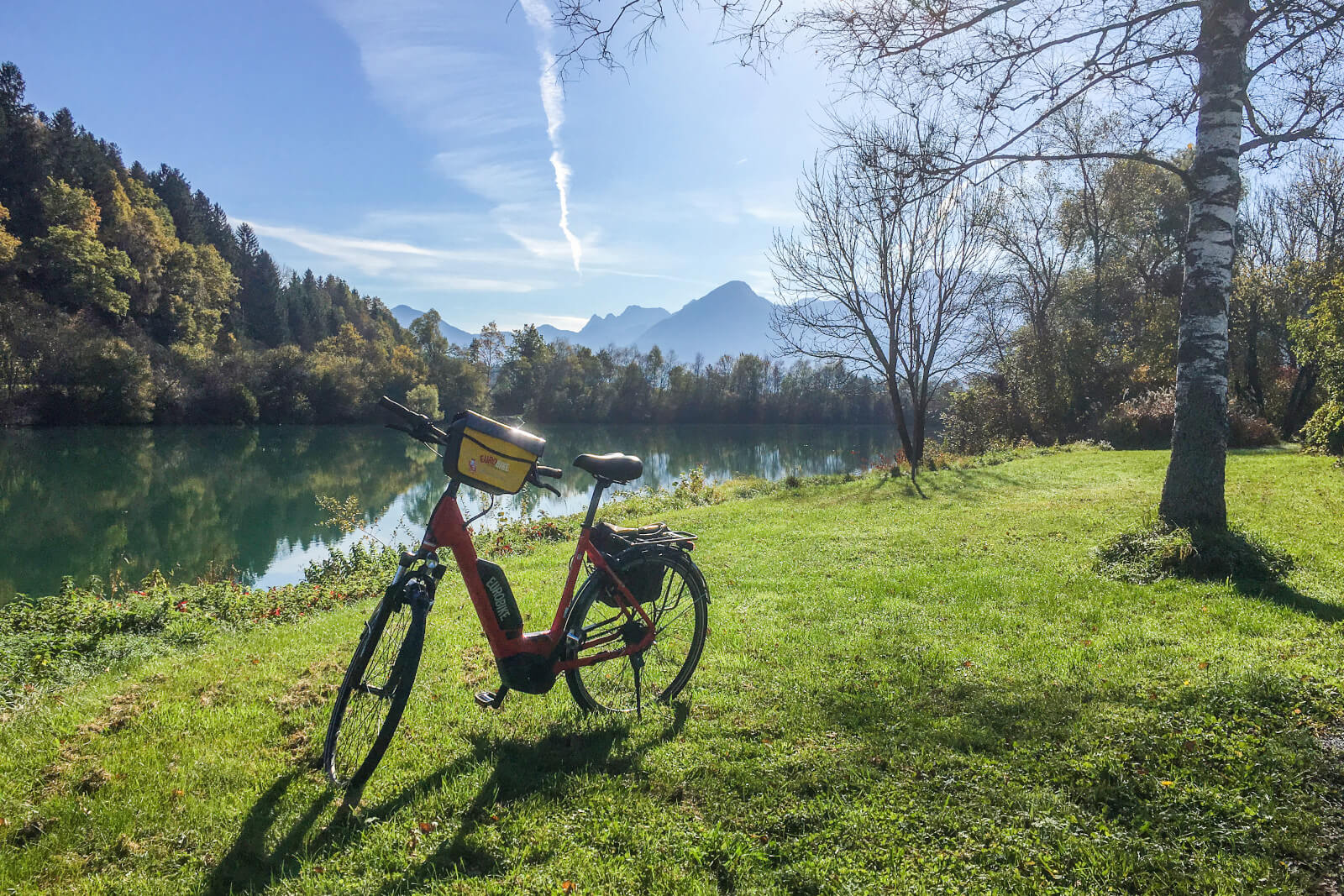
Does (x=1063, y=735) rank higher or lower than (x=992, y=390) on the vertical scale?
lower

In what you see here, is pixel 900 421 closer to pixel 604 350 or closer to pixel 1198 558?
pixel 1198 558

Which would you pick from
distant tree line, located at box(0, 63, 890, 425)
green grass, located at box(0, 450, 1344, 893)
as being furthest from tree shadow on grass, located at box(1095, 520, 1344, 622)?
distant tree line, located at box(0, 63, 890, 425)

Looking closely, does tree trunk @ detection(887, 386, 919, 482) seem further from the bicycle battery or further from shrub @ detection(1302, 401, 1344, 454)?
the bicycle battery

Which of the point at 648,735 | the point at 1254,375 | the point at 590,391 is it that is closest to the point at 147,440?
the point at 590,391

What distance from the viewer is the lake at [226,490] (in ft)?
40.5

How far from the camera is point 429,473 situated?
2752 centimetres

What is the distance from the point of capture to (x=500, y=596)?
3.13 meters

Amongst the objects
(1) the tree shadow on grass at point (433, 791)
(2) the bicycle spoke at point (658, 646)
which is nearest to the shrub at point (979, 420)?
(2) the bicycle spoke at point (658, 646)

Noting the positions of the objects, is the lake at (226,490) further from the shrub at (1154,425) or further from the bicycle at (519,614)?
the shrub at (1154,425)

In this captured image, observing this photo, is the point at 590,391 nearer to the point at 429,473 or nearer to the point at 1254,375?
the point at 429,473

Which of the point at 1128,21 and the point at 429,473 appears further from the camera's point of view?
the point at 429,473

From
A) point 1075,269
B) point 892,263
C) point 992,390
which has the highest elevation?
point 1075,269

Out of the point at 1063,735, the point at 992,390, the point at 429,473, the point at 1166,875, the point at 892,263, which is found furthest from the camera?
the point at 429,473

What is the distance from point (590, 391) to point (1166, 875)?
65.4 m
